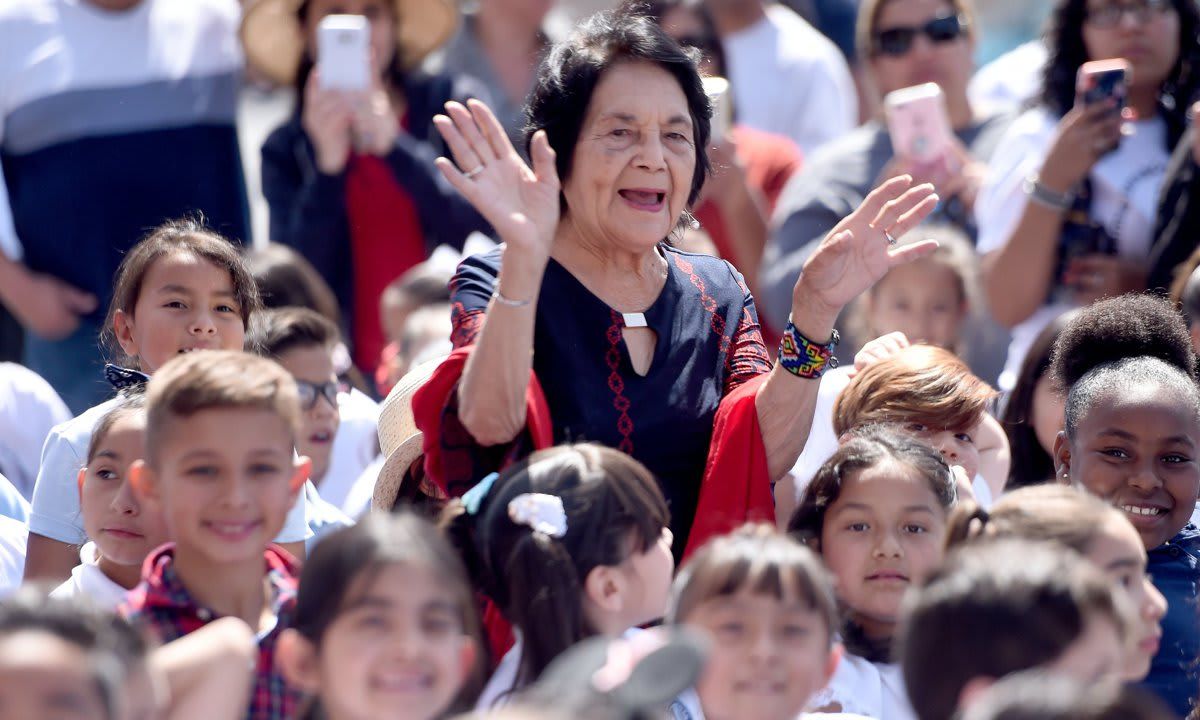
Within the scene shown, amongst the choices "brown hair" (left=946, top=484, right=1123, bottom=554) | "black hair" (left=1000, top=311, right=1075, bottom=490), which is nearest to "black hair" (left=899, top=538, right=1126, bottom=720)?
"brown hair" (left=946, top=484, right=1123, bottom=554)

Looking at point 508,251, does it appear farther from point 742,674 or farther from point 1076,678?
point 1076,678

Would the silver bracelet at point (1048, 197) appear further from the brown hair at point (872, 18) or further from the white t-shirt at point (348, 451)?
the white t-shirt at point (348, 451)

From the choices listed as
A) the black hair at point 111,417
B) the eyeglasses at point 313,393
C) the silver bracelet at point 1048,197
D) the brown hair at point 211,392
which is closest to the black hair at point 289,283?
the eyeglasses at point 313,393

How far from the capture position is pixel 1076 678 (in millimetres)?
2393

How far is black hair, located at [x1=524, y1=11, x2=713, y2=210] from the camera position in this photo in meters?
3.49

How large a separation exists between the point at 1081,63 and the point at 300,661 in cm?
343

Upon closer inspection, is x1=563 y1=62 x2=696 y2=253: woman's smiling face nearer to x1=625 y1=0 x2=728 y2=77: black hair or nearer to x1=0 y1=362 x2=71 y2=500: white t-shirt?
x1=0 y1=362 x2=71 y2=500: white t-shirt

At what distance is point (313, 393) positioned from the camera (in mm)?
4637

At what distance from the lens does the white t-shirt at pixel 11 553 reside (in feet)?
12.4

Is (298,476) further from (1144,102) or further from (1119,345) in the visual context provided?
(1144,102)

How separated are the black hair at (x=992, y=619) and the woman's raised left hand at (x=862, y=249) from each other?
38.1 inches

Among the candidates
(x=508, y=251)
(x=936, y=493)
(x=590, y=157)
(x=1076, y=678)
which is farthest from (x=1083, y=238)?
(x=1076, y=678)

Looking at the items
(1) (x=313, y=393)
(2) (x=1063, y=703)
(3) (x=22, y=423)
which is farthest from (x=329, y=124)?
(2) (x=1063, y=703)

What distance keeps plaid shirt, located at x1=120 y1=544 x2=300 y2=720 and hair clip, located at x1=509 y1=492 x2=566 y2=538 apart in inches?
15.3
